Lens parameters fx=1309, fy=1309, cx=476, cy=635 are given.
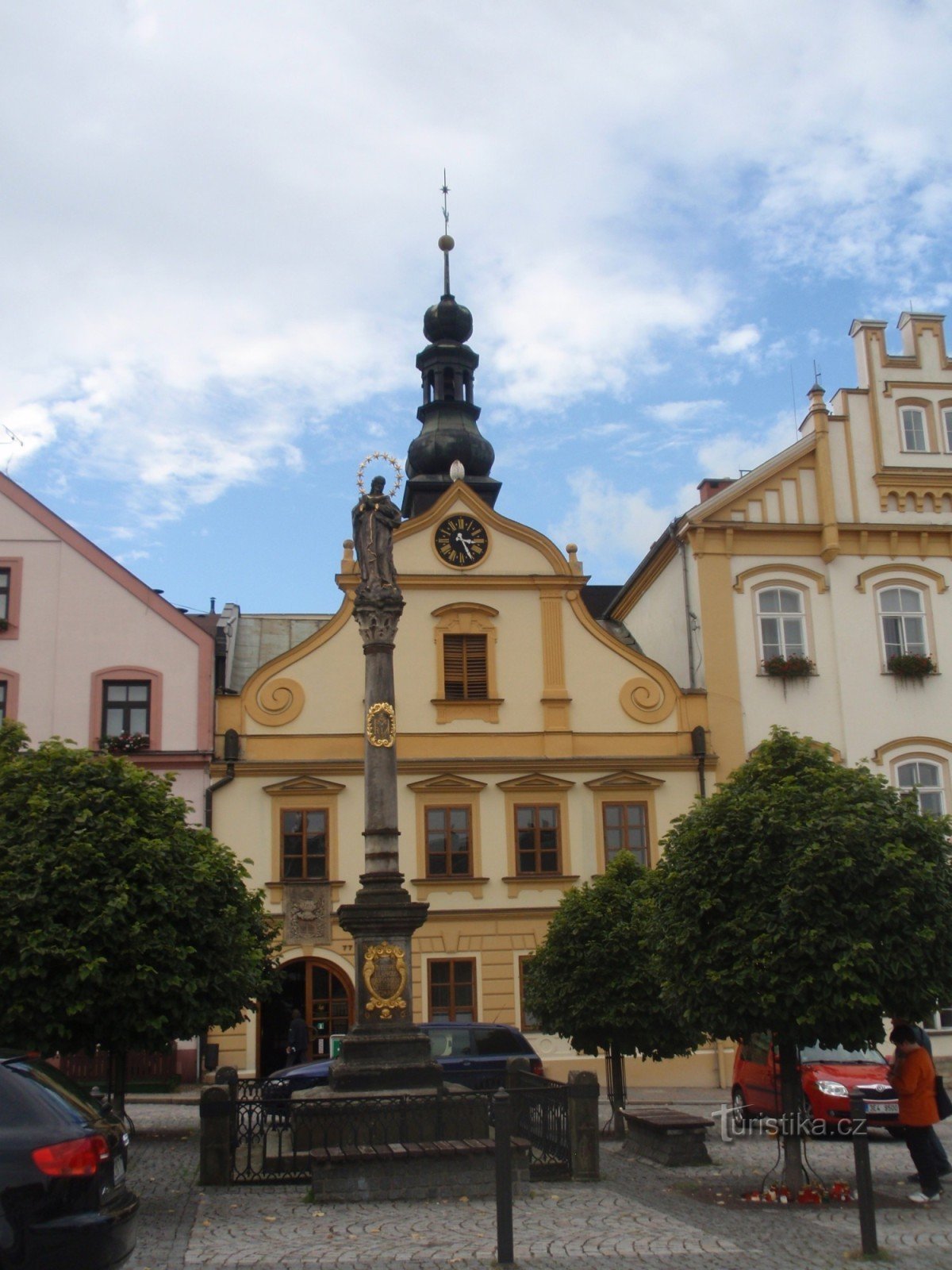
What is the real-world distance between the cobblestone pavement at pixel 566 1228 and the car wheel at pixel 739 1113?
3353mm

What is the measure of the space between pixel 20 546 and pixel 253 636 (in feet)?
25.8

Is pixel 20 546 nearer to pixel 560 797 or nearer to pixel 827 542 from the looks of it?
pixel 560 797

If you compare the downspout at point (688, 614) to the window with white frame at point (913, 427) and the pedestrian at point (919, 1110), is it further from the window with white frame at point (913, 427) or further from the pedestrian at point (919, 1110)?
the pedestrian at point (919, 1110)

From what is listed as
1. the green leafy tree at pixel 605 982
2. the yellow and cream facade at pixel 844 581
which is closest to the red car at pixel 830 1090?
the green leafy tree at pixel 605 982

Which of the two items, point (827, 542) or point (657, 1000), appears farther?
point (827, 542)

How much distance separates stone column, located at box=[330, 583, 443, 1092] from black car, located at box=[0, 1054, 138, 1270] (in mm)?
6918

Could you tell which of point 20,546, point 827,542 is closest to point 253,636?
point 20,546

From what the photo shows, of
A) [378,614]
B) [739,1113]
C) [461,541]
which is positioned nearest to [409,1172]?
[378,614]

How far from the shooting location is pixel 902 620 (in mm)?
30469

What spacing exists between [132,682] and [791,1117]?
61.9ft

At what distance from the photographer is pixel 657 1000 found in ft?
60.0

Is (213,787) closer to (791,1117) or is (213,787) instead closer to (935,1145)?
→ (791,1117)

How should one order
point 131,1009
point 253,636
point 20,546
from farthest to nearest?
point 253,636 < point 20,546 < point 131,1009

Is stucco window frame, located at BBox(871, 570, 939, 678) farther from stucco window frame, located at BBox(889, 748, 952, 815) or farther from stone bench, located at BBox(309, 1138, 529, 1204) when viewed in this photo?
stone bench, located at BBox(309, 1138, 529, 1204)
